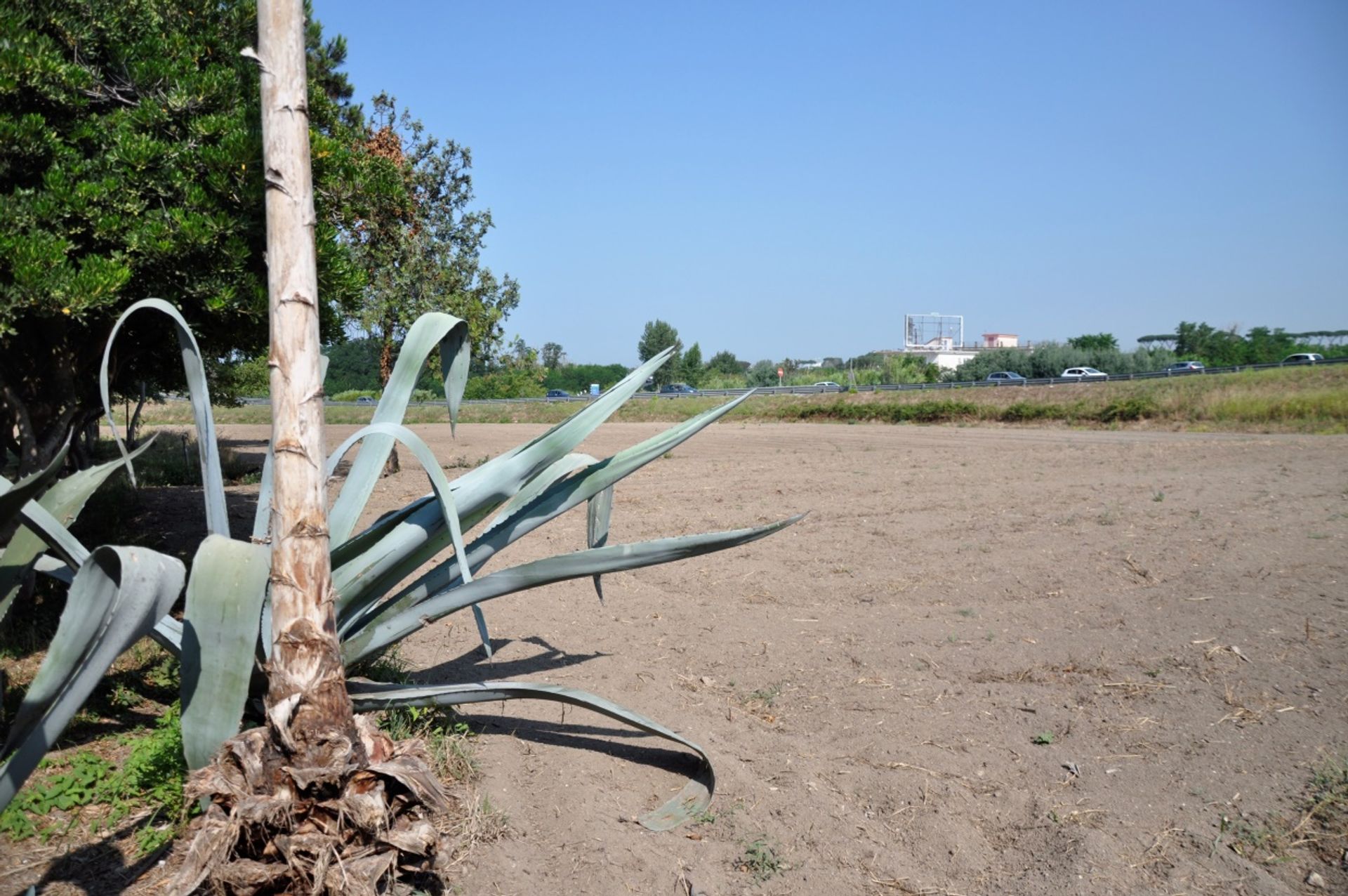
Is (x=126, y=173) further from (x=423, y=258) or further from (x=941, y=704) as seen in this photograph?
(x=423, y=258)

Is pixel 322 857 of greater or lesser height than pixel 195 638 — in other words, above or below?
below

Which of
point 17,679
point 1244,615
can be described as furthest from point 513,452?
point 1244,615

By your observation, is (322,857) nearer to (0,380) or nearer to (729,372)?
(0,380)

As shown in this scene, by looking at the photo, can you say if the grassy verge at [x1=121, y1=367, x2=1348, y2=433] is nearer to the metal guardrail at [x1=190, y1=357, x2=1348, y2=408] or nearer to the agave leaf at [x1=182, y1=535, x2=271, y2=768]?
the metal guardrail at [x1=190, y1=357, x2=1348, y2=408]

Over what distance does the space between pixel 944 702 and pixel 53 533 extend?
353 centimetres

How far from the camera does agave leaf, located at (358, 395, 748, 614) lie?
326 cm

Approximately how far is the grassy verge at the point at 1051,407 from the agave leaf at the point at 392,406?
2290 centimetres

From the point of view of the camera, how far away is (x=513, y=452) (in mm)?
3518

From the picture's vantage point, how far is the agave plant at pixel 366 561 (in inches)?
89.7

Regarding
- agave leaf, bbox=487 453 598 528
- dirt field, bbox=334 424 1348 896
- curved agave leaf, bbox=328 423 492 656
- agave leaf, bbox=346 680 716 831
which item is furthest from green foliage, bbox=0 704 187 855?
agave leaf, bbox=487 453 598 528

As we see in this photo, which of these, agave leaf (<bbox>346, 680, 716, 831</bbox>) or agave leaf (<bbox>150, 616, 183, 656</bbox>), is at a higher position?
agave leaf (<bbox>150, 616, 183, 656</bbox>)

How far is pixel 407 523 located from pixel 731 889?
1.60 m

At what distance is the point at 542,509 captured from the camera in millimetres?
3391

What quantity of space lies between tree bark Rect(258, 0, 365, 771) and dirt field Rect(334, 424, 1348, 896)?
0.83m
